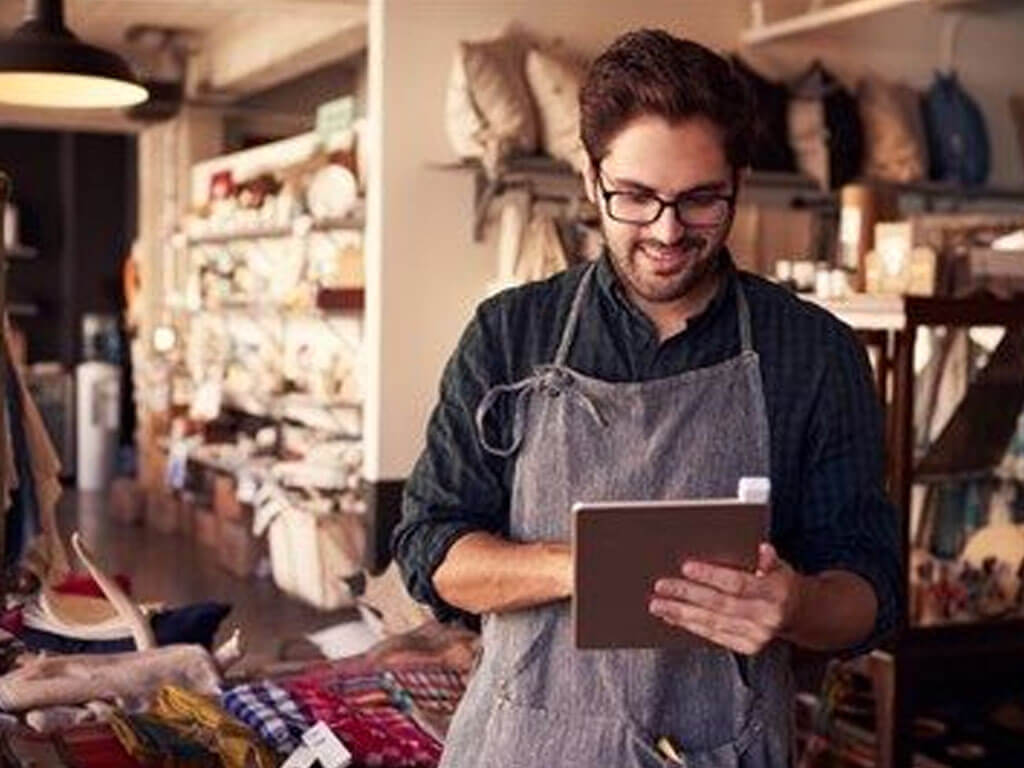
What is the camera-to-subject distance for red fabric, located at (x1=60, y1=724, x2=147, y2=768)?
2549mm

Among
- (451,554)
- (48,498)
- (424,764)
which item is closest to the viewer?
(451,554)

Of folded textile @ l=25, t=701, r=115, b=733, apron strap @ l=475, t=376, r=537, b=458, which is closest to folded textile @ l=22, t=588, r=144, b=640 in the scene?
folded textile @ l=25, t=701, r=115, b=733

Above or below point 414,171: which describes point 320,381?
below

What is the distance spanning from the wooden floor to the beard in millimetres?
4080

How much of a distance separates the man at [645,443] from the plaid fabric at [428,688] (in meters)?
1.14

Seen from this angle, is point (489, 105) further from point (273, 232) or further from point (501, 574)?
point (501, 574)

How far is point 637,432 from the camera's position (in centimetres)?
168

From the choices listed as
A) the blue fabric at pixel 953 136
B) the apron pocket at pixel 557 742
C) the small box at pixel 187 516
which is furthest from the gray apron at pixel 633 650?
the small box at pixel 187 516

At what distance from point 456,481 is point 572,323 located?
23 centimetres

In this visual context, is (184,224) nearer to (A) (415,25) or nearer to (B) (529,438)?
(A) (415,25)

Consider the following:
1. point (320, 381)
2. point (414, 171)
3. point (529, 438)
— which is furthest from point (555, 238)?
point (529, 438)

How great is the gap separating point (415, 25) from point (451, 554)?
4.35m

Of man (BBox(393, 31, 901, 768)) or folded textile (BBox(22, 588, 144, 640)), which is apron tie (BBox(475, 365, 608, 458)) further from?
folded textile (BBox(22, 588, 144, 640))

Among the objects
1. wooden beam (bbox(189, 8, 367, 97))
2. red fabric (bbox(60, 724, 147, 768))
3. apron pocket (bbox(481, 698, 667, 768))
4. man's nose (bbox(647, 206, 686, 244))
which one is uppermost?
wooden beam (bbox(189, 8, 367, 97))
